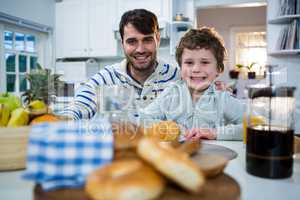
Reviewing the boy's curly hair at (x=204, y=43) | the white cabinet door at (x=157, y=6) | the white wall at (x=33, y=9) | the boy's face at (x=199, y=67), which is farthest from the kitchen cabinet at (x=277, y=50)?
the white wall at (x=33, y=9)

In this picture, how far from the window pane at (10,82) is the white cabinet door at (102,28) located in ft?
3.58

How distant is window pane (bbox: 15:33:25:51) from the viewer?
12.7 feet

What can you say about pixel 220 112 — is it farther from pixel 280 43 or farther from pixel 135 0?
pixel 135 0

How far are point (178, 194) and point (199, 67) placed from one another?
3.38 ft

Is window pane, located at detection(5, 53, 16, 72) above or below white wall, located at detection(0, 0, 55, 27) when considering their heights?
below

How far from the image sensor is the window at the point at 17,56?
12.1 feet

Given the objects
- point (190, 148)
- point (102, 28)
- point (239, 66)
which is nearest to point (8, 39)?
point (102, 28)

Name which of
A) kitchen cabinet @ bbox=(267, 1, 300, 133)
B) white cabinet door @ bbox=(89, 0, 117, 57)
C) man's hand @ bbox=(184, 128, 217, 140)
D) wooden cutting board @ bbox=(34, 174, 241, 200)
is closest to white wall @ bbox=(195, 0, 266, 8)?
kitchen cabinet @ bbox=(267, 1, 300, 133)

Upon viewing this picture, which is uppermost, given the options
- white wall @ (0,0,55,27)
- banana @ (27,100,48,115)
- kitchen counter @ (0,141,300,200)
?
white wall @ (0,0,55,27)

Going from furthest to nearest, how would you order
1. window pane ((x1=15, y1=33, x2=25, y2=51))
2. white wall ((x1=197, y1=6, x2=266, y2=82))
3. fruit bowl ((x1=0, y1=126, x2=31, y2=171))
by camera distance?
white wall ((x1=197, y1=6, x2=266, y2=82))
window pane ((x1=15, y1=33, x2=25, y2=51))
fruit bowl ((x1=0, y1=126, x2=31, y2=171))

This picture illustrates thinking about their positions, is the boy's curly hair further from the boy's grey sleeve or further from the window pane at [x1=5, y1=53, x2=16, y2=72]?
the window pane at [x1=5, y1=53, x2=16, y2=72]

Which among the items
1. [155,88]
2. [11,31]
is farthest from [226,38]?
[155,88]

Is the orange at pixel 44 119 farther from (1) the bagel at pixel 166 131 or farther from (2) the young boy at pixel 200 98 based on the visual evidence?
(2) the young boy at pixel 200 98

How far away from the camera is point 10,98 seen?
2.91 feet
